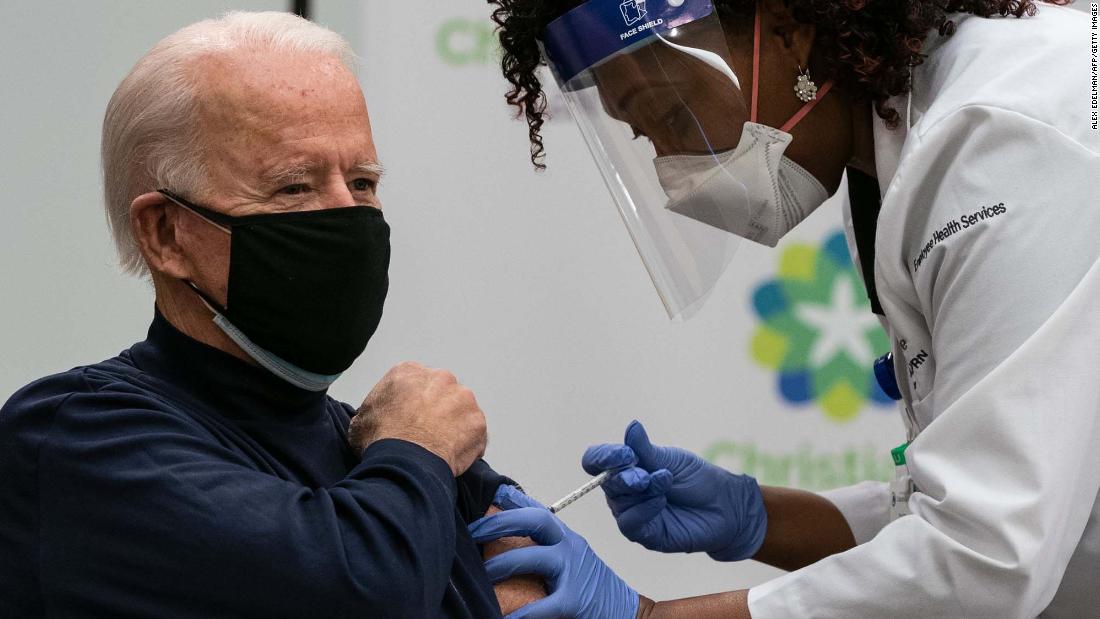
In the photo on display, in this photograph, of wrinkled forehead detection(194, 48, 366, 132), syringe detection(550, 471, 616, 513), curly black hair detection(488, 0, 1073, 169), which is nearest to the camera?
wrinkled forehead detection(194, 48, 366, 132)

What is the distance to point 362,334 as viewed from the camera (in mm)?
1267

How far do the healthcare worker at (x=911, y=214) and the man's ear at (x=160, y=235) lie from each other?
0.46 metres

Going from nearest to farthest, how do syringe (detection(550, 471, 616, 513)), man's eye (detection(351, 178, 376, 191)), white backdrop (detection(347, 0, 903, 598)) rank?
1. man's eye (detection(351, 178, 376, 191))
2. syringe (detection(550, 471, 616, 513))
3. white backdrop (detection(347, 0, 903, 598))

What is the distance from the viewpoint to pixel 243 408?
48.4 inches

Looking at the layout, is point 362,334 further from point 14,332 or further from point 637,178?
point 14,332

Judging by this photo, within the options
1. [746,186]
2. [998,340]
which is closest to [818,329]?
[746,186]

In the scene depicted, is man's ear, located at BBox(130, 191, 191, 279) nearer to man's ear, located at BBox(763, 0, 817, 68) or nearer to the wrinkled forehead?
the wrinkled forehead

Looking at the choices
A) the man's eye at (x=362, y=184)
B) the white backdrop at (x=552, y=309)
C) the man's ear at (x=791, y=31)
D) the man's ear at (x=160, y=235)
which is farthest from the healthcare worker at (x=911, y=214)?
the white backdrop at (x=552, y=309)

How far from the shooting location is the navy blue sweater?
1026 millimetres

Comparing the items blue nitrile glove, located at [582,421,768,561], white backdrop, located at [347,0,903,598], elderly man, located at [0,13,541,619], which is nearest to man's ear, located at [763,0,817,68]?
elderly man, located at [0,13,541,619]

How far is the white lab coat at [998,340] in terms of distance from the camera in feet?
4.02

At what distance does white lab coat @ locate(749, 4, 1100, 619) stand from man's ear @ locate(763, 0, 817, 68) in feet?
0.53

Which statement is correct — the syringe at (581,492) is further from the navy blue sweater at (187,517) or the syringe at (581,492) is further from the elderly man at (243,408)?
the navy blue sweater at (187,517)

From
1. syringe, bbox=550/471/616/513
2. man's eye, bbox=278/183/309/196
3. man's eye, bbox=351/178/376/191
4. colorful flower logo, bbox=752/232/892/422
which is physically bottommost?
colorful flower logo, bbox=752/232/892/422
